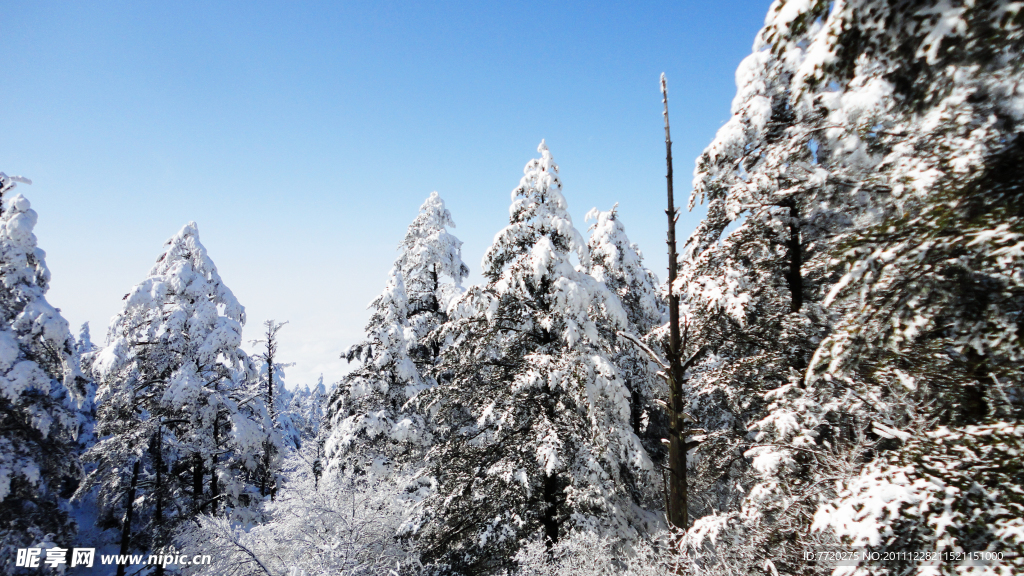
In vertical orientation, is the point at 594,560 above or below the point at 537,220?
below

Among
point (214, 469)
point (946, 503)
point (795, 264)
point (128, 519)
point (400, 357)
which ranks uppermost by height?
point (795, 264)

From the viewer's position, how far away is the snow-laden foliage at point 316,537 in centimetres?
884

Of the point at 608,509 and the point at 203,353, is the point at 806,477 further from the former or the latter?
the point at 203,353

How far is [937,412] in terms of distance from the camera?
5.77 metres

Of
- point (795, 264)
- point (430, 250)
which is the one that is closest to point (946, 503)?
point (795, 264)

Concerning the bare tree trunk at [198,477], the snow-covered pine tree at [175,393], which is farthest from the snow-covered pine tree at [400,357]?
the bare tree trunk at [198,477]

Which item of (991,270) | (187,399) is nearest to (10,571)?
(187,399)

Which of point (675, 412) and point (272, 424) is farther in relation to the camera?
point (272, 424)

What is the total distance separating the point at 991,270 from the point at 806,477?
4756mm

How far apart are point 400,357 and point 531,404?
20.5 ft

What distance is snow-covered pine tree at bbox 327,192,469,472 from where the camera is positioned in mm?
14570

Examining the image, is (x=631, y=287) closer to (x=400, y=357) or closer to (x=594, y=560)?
(x=400, y=357)

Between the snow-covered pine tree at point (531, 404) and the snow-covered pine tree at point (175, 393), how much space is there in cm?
930

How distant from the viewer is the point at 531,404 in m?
11.1
